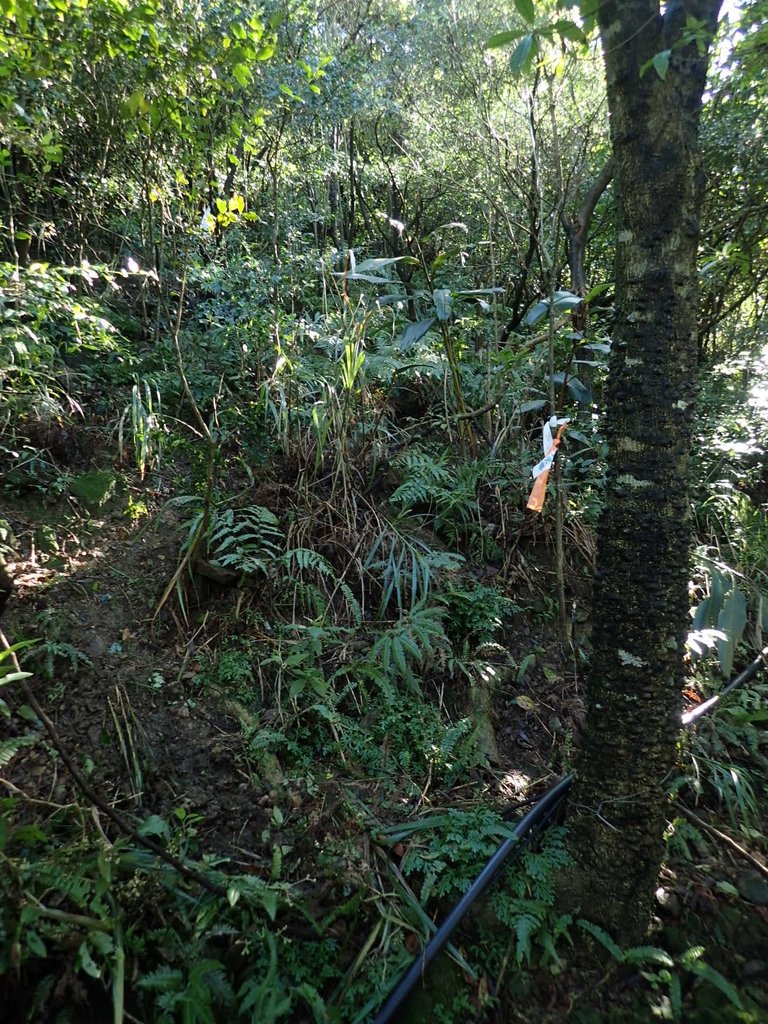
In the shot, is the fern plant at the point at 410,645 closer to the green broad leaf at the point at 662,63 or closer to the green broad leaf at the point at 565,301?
the green broad leaf at the point at 565,301

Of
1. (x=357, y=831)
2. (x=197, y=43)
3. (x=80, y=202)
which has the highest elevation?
(x=197, y=43)

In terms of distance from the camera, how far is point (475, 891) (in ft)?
5.79

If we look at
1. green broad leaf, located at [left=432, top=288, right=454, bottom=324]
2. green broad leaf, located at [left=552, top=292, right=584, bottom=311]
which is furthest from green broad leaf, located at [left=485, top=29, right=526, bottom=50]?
green broad leaf, located at [left=432, top=288, right=454, bottom=324]

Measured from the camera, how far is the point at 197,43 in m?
2.73

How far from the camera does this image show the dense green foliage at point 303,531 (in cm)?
168

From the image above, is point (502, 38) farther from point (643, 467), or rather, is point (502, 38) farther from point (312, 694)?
point (312, 694)

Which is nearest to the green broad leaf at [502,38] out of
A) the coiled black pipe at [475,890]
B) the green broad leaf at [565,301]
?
the green broad leaf at [565,301]

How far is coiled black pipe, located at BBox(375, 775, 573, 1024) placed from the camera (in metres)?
1.55

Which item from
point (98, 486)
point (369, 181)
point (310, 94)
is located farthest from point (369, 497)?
point (369, 181)

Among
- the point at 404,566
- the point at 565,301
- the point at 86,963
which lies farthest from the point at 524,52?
the point at 86,963

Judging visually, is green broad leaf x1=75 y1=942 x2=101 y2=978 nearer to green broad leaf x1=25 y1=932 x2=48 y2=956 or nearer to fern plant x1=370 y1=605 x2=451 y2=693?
green broad leaf x1=25 y1=932 x2=48 y2=956

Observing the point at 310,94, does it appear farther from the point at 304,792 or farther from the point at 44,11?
the point at 304,792

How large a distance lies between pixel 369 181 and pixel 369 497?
5.17 metres

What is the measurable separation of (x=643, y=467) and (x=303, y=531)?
183 centimetres
